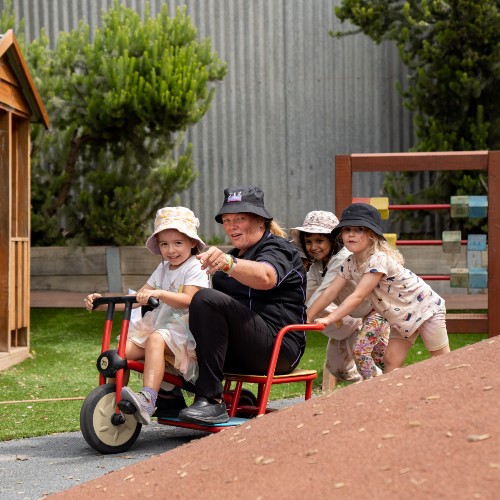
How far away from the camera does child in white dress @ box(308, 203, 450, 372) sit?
546cm

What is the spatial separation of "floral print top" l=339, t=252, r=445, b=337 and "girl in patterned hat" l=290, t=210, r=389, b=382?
0.19 meters

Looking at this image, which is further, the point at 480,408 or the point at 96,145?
the point at 96,145

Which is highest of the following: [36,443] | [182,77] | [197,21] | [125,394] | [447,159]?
[197,21]

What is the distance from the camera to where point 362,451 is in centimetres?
322

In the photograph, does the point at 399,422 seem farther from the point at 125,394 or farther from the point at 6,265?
the point at 6,265

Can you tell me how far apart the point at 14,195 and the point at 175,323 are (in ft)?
11.8

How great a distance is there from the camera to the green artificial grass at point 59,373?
5629mm

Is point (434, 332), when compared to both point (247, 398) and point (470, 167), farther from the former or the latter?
point (470, 167)

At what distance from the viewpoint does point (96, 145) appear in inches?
443

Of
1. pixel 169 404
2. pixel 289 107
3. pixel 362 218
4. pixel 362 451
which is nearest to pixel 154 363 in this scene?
pixel 169 404

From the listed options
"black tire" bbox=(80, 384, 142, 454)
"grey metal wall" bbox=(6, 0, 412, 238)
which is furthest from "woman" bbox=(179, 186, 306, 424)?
"grey metal wall" bbox=(6, 0, 412, 238)

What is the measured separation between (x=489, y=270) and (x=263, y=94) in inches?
187

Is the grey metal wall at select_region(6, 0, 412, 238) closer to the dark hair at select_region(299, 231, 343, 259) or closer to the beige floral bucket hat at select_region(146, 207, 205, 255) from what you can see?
the dark hair at select_region(299, 231, 343, 259)

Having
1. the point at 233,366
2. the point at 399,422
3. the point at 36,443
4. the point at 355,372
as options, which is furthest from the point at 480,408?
the point at 355,372
